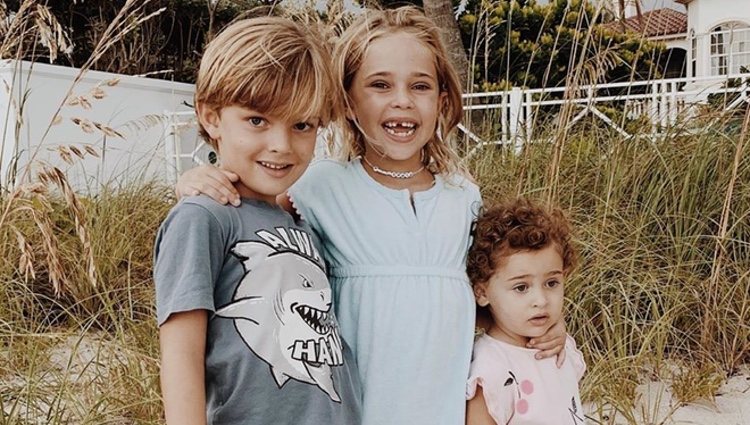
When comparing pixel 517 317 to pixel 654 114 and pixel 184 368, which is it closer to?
pixel 184 368

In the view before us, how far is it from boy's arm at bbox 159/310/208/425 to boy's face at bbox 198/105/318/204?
25 centimetres

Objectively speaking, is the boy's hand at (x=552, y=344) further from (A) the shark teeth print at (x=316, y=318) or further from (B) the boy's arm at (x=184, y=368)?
(B) the boy's arm at (x=184, y=368)

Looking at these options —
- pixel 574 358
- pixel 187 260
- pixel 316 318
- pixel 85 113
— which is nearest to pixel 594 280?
pixel 574 358

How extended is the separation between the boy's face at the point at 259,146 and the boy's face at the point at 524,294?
480 mm

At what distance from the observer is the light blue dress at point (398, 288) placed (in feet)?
4.41

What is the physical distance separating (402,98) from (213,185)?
0.46 metres

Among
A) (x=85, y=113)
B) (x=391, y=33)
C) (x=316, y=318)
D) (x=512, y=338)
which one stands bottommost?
(x=512, y=338)

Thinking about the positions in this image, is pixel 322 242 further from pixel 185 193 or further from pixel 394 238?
pixel 185 193

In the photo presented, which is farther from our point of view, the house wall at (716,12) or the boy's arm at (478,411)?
the house wall at (716,12)

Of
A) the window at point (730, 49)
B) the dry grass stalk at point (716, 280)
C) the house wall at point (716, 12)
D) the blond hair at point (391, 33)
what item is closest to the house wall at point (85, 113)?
the window at point (730, 49)

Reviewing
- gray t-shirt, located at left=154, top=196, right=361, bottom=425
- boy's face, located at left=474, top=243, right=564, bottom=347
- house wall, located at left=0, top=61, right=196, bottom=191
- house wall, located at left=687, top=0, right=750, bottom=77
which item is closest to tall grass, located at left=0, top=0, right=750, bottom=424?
gray t-shirt, located at left=154, top=196, right=361, bottom=425

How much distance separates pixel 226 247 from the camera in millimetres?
1107

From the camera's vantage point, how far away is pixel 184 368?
3.33ft

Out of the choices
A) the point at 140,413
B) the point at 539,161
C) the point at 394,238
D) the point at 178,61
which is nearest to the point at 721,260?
the point at 539,161
